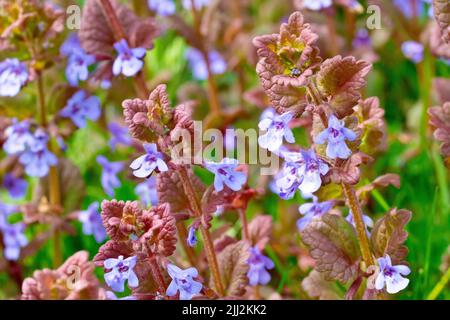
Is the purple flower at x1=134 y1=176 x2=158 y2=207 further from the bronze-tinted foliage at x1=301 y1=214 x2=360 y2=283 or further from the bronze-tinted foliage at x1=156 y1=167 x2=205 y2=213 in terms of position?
the bronze-tinted foliage at x1=301 y1=214 x2=360 y2=283

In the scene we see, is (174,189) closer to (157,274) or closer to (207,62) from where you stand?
(157,274)

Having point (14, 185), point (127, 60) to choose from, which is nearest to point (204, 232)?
point (127, 60)

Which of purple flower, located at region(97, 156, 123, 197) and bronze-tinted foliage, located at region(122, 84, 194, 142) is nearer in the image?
bronze-tinted foliage, located at region(122, 84, 194, 142)

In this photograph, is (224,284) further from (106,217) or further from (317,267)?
(106,217)

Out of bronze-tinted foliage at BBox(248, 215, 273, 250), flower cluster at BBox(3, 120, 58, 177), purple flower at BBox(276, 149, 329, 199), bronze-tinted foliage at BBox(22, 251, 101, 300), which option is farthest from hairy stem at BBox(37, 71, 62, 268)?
purple flower at BBox(276, 149, 329, 199)

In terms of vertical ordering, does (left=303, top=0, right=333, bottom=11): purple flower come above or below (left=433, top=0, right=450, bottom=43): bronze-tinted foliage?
above

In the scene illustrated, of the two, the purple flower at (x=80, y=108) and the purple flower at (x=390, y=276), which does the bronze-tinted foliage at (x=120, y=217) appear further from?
the purple flower at (x=80, y=108)

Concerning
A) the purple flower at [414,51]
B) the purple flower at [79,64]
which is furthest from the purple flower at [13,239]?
the purple flower at [414,51]
